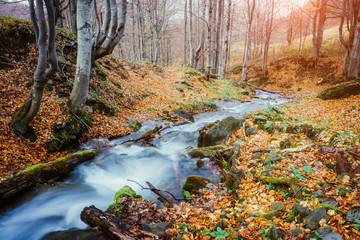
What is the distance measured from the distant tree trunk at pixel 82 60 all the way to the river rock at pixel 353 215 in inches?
295

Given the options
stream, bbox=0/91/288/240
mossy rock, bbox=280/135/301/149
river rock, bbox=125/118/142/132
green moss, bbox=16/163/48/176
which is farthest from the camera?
river rock, bbox=125/118/142/132

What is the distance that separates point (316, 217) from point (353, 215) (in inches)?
16.9

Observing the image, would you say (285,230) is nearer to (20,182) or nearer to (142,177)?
(142,177)

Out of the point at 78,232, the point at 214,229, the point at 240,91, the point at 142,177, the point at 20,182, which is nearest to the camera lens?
the point at 214,229

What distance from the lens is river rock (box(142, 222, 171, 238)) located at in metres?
2.91

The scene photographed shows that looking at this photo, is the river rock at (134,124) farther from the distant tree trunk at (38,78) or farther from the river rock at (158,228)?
the river rock at (158,228)

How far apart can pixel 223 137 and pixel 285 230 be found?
456 cm

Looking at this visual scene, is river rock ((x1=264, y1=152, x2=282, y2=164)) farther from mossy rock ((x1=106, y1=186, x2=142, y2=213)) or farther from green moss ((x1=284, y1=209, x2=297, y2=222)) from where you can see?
mossy rock ((x1=106, y1=186, x2=142, y2=213))

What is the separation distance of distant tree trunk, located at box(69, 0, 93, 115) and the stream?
1.65 metres

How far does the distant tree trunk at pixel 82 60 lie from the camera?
6234mm

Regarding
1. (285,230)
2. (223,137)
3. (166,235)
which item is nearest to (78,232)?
(166,235)

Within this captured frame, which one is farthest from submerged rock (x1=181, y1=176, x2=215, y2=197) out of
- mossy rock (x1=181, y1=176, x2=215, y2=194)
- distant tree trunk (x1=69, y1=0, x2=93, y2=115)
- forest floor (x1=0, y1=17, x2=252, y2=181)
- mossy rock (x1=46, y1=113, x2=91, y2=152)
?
distant tree trunk (x1=69, y1=0, x2=93, y2=115)

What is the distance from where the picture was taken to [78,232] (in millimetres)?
3238

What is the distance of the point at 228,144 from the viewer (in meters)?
6.55
